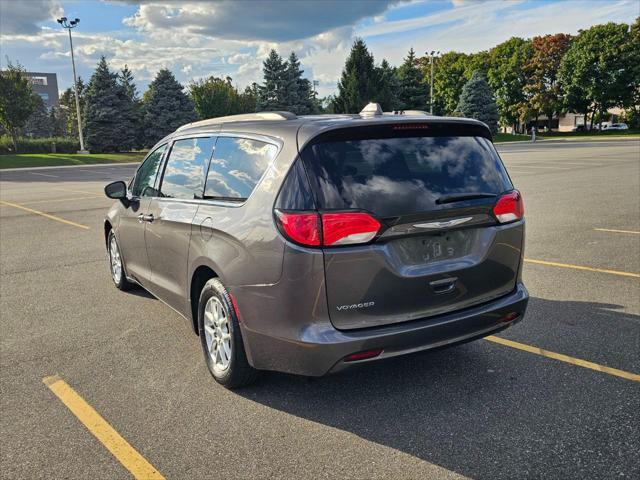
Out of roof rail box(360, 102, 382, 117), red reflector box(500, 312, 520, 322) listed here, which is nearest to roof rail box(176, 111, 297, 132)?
roof rail box(360, 102, 382, 117)

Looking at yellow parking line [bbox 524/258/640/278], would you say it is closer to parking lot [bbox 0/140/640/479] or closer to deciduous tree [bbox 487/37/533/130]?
parking lot [bbox 0/140/640/479]

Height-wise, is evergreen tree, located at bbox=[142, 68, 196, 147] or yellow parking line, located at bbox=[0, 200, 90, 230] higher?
evergreen tree, located at bbox=[142, 68, 196, 147]

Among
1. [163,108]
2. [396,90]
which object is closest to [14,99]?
[163,108]

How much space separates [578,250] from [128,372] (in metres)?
6.28

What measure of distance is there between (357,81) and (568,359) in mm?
54800

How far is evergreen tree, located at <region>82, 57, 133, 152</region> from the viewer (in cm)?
4362

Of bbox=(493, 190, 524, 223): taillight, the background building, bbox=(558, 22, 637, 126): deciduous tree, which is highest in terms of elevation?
the background building

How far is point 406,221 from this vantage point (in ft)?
9.93

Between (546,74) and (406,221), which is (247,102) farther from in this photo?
(406,221)

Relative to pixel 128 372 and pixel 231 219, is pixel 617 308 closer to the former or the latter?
pixel 231 219

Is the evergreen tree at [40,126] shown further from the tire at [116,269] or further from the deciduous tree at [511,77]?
the tire at [116,269]

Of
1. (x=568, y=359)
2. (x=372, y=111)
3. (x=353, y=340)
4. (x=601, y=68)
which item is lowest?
(x=568, y=359)

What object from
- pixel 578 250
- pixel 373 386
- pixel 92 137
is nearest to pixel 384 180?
pixel 373 386

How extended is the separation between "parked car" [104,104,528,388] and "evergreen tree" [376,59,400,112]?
5427cm
